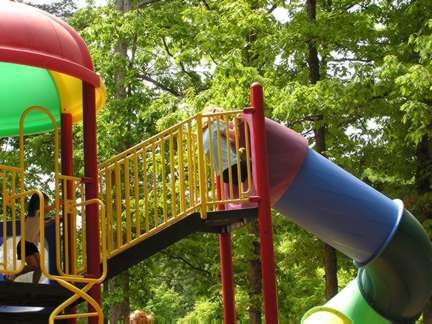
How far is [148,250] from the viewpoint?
9117 mm

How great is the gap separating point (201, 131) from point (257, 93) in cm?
76

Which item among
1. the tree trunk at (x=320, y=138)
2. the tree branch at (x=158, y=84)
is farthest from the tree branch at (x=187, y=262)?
the tree trunk at (x=320, y=138)

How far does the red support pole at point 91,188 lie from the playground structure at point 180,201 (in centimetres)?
1

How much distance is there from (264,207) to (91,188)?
1904 millimetres

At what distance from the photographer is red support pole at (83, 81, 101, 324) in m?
8.22

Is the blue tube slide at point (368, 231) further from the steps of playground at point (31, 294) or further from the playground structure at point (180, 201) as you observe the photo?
the steps of playground at point (31, 294)

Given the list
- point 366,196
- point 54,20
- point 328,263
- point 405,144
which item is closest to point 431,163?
point 405,144

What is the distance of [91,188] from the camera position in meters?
8.43

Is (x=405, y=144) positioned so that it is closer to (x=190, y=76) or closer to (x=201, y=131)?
(x=190, y=76)

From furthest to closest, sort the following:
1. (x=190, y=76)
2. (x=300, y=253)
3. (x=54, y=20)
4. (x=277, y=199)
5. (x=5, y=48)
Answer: (x=190, y=76)
(x=300, y=253)
(x=277, y=199)
(x=54, y=20)
(x=5, y=48)

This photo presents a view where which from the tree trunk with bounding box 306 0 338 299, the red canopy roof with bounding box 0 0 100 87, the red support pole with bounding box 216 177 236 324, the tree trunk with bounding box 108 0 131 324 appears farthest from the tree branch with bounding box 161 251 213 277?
the red canopy roof with bounding box 0 0 100 87

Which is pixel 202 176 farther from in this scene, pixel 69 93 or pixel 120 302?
pixel 120 302

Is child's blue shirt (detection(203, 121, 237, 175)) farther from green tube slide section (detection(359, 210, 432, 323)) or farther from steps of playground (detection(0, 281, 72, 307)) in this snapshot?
green tube slide section (detection(359, 210, 432, 323))

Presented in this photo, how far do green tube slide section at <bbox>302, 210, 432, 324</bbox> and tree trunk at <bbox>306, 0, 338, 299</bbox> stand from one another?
3.95m
